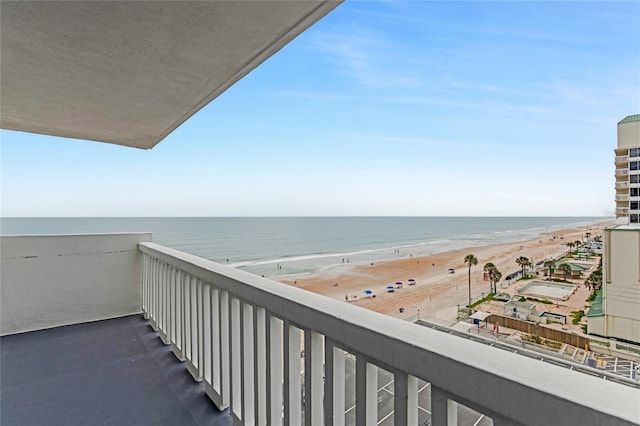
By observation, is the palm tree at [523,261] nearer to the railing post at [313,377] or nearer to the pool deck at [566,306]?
the pool deck at [566,306]

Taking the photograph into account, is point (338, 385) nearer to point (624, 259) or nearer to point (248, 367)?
point (248, 367)

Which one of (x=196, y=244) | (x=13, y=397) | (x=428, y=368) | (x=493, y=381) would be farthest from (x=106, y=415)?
(x=196, y=244)

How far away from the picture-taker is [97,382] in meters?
1.82

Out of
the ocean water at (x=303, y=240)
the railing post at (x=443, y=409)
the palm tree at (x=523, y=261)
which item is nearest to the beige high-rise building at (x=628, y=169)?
the ocean water at (x=303, y=240)

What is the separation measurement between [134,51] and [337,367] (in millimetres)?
1365

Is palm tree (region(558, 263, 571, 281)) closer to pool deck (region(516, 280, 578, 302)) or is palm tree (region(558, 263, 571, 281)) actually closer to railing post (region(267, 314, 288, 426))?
pool deck (region(516, 280, 578, 302))

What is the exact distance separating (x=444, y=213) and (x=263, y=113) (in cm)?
598

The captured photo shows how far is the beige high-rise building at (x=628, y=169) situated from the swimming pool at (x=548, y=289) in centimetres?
34

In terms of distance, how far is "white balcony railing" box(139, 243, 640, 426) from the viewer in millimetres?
482

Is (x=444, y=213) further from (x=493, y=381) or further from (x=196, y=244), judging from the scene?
(x=196, y=244)

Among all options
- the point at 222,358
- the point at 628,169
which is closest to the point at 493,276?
the point at 628,169

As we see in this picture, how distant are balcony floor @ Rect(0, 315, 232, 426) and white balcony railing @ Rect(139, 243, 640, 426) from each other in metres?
0.15

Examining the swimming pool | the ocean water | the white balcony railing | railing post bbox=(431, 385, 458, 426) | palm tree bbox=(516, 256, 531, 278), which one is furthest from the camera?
the ocean water

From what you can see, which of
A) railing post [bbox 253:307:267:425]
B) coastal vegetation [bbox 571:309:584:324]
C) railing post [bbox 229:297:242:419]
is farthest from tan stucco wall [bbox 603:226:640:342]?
railing post [bbox 229:297:242:419]
